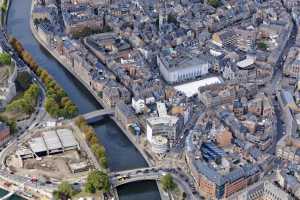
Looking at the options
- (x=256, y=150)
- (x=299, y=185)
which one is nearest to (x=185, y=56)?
(x=256, y=150)

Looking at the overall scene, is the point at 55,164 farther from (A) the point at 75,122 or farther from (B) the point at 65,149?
(A) the point at 75,122

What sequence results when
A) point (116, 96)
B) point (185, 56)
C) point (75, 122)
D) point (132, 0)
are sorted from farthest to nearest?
point (132, 0) → point (185, 56) → point (116, 96) → point (75, 122)

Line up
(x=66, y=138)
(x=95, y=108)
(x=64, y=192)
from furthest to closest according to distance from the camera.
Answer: (x=95, y=108) → (x=66, y=138) → (x=64, y=192)

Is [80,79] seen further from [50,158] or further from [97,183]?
[97,183]

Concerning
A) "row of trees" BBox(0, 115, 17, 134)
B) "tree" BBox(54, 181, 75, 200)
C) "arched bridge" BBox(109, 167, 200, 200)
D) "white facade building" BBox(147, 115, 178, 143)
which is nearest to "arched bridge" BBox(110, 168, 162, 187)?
"arched bridge" BBox(109, 167, 200, 200)

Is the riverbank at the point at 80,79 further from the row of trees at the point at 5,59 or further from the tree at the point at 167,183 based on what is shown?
the row of trees at the point at 5,59

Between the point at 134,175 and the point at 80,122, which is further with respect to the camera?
the point at 80,122

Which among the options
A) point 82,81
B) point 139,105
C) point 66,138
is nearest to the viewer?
point 66,138

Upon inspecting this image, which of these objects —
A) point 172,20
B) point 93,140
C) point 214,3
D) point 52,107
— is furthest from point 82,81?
point 214,3
